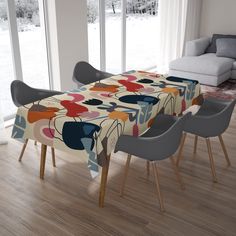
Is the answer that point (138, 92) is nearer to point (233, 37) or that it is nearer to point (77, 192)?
point (77, 192)

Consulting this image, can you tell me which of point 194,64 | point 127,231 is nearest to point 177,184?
point 127,231

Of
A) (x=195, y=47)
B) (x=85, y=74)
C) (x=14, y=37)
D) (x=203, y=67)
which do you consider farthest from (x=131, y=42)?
(x=14, y=37)

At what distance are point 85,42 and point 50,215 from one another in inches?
115

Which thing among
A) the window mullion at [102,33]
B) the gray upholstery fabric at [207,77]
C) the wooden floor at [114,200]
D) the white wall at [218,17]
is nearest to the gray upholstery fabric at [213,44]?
the white wall at [218,17]

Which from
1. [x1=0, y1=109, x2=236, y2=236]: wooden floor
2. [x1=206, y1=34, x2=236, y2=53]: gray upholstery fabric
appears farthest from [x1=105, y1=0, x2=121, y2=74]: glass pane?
[x1=0, y1=109, x2=236, y2=236]: wooden floor

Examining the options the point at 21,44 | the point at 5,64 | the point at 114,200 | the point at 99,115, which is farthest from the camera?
the point at 5,64

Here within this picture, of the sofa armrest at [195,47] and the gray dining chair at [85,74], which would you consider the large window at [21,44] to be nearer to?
the gray dining chair at [85,74]

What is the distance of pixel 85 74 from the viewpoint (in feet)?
13.3

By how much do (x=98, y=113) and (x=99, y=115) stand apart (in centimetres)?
5

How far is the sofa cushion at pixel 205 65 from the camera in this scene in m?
5.60

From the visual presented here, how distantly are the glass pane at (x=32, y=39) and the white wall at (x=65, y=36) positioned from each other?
0.49 ft

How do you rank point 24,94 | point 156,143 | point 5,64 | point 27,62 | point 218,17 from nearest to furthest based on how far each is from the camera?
point 156,143
point 24,94
point 5,64
point 27,62
point 218,17

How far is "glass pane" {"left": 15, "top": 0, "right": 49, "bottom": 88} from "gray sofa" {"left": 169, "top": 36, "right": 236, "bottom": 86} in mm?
2461

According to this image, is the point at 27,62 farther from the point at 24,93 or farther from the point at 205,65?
the point at 205,65
